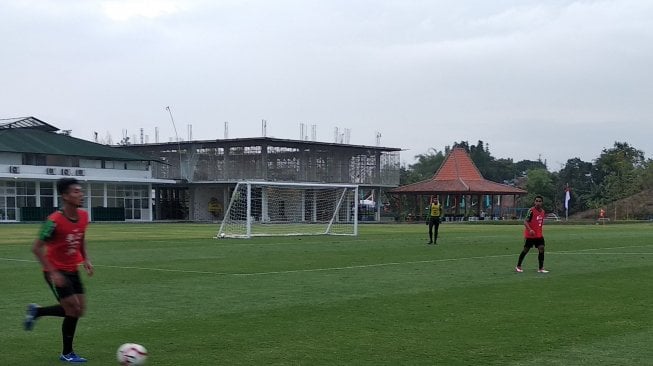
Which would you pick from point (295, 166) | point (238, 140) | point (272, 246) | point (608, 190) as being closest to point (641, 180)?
point (608, 190)

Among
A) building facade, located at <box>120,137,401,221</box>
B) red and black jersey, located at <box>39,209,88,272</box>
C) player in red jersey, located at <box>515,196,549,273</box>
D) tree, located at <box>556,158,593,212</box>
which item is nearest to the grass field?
player in red jersey, located at <box>515,196,549,273</box>

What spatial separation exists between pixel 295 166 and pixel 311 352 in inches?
3019

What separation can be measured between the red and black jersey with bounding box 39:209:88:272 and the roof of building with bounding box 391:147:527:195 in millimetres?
77524

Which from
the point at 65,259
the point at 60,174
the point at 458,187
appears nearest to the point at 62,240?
the point at 65,259

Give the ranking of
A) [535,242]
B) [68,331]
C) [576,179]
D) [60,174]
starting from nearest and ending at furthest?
[68,331] < [535,242] < [60,174] < [576,179]

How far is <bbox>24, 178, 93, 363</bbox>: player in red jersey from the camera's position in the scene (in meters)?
8.32

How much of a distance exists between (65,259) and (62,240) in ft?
0.70

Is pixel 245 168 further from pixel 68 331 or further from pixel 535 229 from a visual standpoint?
pixel 68 331

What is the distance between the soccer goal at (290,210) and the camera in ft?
132

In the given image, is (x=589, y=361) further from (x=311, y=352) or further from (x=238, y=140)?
(x=238, y=140)

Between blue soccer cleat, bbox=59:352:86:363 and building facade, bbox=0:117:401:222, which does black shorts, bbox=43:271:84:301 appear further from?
building facade, bbox=0:117:401:222

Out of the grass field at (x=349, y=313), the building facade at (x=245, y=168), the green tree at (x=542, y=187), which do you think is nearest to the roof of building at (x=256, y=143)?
the building facade at (x=245, y=168)

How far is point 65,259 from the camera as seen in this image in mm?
8516

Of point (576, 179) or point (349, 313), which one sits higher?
point (576, 179)
